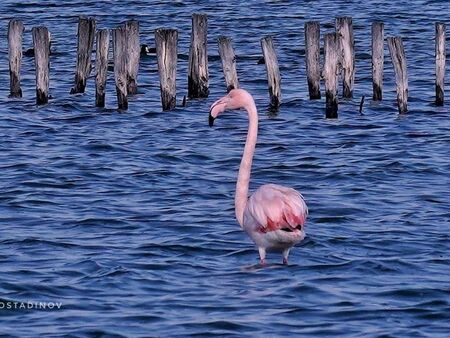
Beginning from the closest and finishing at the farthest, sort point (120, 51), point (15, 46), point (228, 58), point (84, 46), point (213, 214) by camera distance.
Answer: point (213, 214) → point (120, 51) → point (228, 58) → point (84, 46) → point (15, 46)

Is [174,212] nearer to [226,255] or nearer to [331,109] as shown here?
[226,255]

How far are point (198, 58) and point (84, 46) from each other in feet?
6.91

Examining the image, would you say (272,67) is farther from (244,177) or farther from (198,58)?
(244,177)

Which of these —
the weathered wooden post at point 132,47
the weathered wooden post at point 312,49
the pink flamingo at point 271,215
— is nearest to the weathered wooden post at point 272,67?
the weathered wooden post at point 312,49

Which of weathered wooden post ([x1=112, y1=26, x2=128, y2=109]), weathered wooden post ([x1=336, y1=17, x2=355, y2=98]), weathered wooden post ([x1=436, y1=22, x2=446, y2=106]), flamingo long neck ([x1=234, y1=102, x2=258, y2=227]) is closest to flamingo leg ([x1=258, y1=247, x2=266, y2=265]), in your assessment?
flamingo long neck ([x1=234, y1=102, x2=258, y2=227])

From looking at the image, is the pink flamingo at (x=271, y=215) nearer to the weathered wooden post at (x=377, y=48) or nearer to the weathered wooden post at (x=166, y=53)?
the weathered wooden post at (x=166, y=53)

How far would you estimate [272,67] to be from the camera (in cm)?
2358

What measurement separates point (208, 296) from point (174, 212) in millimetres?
4216

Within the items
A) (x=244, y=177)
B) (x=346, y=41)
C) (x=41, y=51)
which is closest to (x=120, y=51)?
(x=41, y=51)

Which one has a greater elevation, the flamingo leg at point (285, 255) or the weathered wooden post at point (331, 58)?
the weathered wooden post at point (331, 58)

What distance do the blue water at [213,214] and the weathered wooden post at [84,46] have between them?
556mm

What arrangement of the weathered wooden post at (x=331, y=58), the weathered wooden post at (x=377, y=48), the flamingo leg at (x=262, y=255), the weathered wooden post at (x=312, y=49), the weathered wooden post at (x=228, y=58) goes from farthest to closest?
the weathered wooden post at (x=228, y=58)
the weathered wooden post at (x=312, y=49)
the weathered wooden post at (x=377, y=48)
the weathered wooden post at (x=331, y=58)
the flamingo leg at (x=262, y=255)

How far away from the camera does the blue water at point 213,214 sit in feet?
39.2

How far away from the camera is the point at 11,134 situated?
75.2ft
